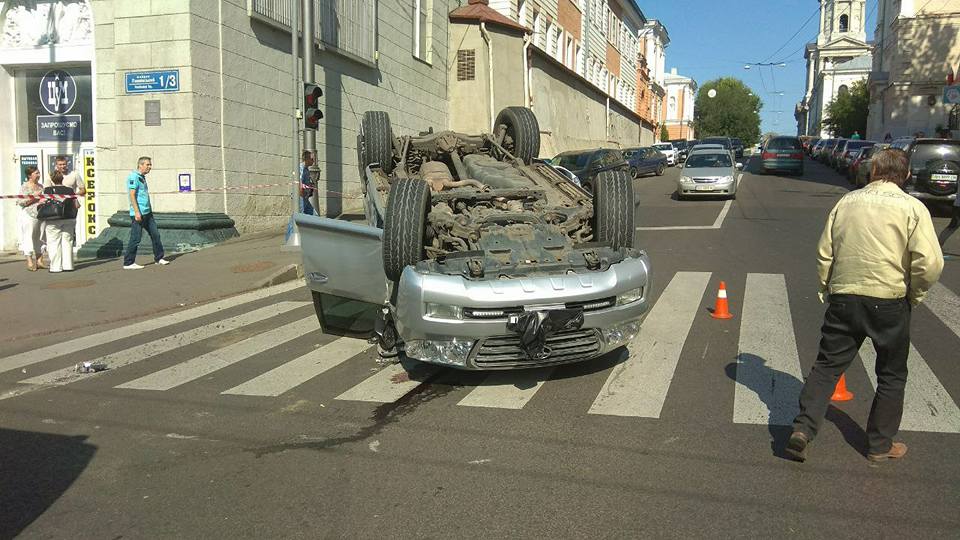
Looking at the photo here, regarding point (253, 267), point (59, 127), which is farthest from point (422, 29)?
point (253, 267)

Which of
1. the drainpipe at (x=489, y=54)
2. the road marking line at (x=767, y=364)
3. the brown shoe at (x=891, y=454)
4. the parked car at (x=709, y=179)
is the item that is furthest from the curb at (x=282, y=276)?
the drainpipe at (x=489, y=54)

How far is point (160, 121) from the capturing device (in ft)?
47.1

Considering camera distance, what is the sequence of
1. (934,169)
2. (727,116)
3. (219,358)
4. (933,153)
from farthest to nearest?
(727,116), (933,153), (934,169), (219,358)

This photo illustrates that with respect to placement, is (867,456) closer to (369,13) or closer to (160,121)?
(160,121)

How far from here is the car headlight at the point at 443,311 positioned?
543 centimetres

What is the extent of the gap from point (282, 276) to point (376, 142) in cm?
344

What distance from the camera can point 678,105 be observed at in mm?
122188

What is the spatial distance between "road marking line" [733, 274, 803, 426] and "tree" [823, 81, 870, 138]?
5991 cm

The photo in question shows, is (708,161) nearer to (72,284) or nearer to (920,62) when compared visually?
(72,284)

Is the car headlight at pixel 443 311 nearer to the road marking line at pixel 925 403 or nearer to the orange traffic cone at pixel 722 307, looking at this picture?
the road marking line at pixel 925 403

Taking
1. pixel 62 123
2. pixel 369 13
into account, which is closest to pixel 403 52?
pixel 369 13

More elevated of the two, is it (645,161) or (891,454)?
(645,161)

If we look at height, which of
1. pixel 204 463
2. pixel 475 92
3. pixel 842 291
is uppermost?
pixel 475 92

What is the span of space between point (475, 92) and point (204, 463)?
2624 centimetres
